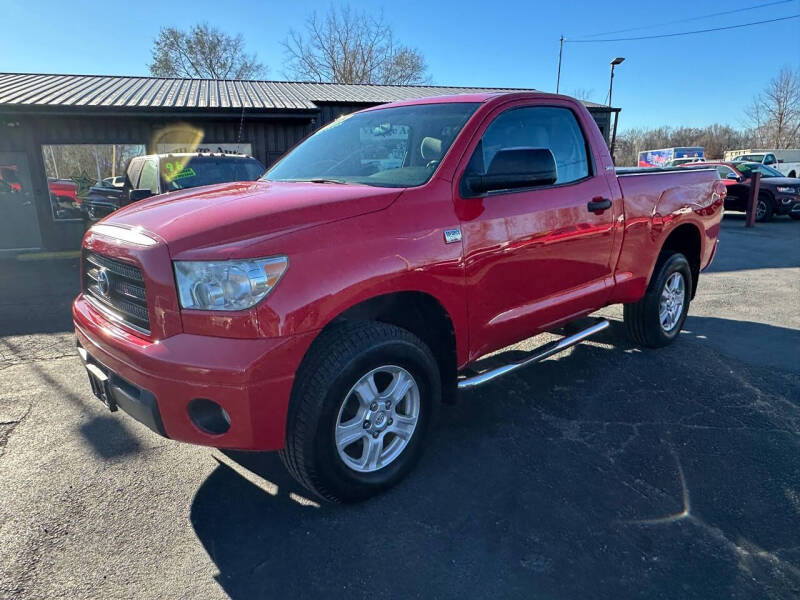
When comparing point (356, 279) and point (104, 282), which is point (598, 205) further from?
point (104, 282)

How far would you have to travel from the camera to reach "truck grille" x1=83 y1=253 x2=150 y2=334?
2.41 m

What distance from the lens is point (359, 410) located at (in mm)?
2619

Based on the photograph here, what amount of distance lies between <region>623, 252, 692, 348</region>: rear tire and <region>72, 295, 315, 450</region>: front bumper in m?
3.43

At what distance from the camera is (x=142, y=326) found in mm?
2428

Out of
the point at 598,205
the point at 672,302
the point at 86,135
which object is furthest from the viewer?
the point at 86,135

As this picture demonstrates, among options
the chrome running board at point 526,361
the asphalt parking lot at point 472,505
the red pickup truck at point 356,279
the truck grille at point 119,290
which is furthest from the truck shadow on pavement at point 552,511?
the truck grille at point 119,290

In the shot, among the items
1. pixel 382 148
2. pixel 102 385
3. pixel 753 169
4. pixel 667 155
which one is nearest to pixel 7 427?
pixel 102 385

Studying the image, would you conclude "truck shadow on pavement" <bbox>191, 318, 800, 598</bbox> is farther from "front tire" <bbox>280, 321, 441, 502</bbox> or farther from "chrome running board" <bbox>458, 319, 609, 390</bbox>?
"chrome running board" <bbox>458, 319, 609, 390</bbox>

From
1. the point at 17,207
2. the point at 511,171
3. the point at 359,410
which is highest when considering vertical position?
the point at 511,171

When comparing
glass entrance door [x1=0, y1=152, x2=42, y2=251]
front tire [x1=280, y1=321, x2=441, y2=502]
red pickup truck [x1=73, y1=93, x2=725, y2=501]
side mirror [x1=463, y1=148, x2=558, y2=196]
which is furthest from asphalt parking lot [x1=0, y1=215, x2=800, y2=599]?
glass entrance door [x1=0, y1=152, x2=42, y2=251]

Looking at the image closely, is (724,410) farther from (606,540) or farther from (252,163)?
(252,163)

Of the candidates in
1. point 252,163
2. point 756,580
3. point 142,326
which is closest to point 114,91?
point 252,163

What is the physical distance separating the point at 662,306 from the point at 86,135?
40.2 ft

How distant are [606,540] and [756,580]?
57cm
